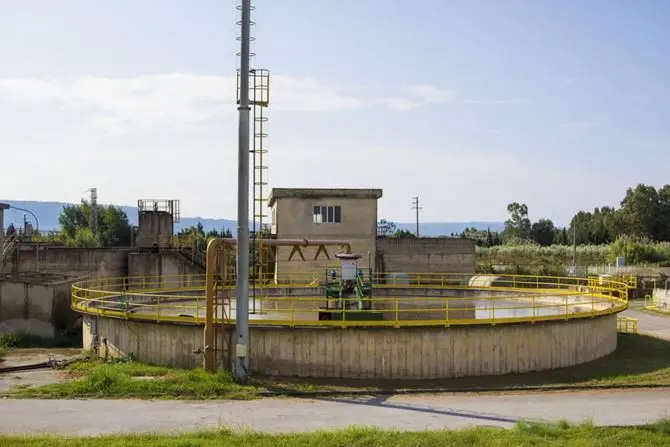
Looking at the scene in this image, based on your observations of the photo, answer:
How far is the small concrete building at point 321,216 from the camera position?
140ft

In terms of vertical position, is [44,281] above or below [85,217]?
below

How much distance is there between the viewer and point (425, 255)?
46.1 m

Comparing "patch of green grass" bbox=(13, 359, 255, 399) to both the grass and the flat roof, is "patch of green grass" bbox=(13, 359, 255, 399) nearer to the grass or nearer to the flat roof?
the grass

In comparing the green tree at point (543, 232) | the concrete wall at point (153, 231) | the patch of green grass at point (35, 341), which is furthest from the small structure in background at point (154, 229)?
the green tree at point (543, 232)

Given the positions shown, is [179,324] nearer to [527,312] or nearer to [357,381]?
[357,381]

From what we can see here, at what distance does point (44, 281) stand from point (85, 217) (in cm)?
8199

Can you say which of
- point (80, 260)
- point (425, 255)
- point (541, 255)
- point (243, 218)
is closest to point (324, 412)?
point (243, 218)

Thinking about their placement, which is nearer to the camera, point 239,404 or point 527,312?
point 239,404

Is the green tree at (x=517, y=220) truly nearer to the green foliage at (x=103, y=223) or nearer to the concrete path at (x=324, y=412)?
the green foliage at (x=103, y=223)

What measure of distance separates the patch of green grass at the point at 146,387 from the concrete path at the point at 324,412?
0.61 m

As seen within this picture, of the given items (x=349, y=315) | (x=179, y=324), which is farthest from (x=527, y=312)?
(x=179, y=324)

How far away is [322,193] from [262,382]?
24833mm

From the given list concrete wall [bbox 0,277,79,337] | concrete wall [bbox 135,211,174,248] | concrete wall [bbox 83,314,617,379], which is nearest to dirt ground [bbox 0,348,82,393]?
concrete wall [bbox 83,314,617,379]

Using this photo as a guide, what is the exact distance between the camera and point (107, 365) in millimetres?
20188
